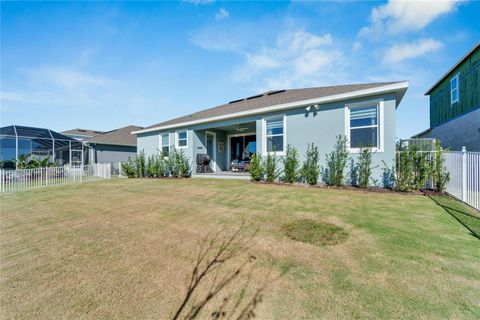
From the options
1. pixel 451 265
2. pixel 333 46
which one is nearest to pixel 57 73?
pixel 333 46

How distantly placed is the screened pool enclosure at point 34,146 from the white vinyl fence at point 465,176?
22.2 metres

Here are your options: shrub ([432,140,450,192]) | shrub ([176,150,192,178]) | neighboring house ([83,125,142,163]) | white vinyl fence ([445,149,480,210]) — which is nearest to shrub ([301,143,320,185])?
shrub ([432,140,450,192])

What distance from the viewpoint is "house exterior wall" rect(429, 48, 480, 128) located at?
9.98 m

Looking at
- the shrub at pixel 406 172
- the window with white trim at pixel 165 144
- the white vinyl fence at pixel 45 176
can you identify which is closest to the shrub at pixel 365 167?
the shrub at pixel 406 172

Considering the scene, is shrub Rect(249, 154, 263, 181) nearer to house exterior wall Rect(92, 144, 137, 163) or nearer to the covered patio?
the covered patio

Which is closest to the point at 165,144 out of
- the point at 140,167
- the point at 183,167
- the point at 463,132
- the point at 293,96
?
the point at 140,167

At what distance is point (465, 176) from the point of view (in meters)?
5.19

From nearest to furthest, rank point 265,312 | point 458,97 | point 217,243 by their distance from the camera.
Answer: point 265,312, point 217,243, point 458,97

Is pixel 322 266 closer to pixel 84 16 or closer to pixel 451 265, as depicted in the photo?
pixel 451 265

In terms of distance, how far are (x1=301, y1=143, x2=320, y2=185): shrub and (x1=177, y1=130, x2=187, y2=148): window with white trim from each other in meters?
7.84

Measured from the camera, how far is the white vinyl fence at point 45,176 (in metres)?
9.67

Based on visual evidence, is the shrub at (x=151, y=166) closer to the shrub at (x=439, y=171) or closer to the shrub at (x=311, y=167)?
the shrub at (x=311, y=167)

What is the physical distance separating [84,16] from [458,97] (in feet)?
63.5

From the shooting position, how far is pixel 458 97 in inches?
456
